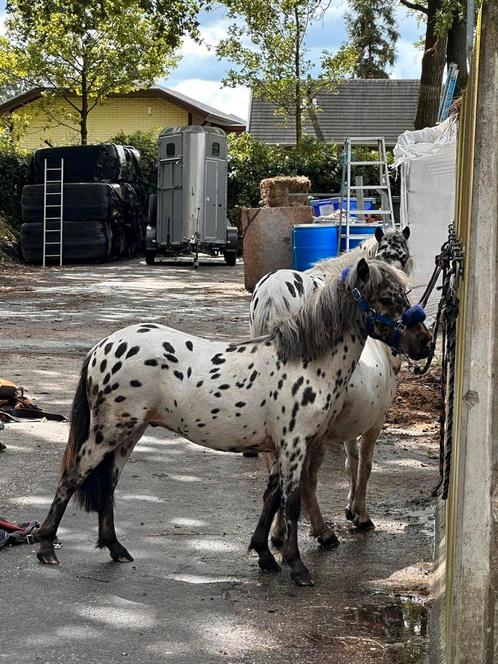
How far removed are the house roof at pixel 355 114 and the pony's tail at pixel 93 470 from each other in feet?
175

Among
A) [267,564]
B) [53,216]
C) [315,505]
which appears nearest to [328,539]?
[315,505]

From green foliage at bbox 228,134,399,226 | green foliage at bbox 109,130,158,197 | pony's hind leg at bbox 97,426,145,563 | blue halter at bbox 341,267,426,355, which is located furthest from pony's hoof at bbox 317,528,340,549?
green foliage at bbox 228,134,399,226

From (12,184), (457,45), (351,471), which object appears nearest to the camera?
(351,471)

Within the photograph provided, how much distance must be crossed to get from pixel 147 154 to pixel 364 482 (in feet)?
108

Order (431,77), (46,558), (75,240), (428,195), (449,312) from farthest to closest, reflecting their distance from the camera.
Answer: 1. (75,240)
2. (431,77)
3. (428,195)
4. (46,558)
5. (449,312)

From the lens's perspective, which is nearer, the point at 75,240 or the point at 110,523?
the point at 110,523

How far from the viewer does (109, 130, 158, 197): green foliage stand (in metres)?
36.7

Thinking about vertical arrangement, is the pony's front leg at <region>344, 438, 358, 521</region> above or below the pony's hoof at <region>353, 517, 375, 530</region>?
above

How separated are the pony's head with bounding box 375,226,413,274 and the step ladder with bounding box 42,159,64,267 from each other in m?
22.8

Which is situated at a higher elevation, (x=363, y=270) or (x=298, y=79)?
(x=298, y=79)

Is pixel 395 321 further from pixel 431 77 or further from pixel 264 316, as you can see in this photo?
pixel 431 77

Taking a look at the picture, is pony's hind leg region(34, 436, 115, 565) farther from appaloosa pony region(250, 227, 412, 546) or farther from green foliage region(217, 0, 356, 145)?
green foliage region(217, 0, 356, 145)

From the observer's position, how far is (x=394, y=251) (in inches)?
336

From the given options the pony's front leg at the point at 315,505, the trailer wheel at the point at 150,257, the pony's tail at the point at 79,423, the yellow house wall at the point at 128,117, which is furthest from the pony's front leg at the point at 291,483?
the yellow house wall at the point at 128,117
